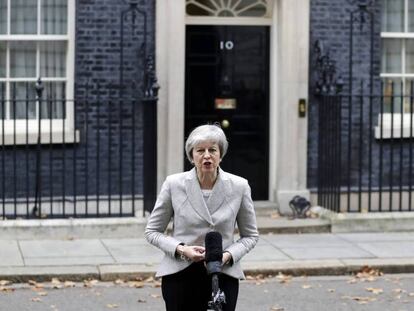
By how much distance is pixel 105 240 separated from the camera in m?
11.5

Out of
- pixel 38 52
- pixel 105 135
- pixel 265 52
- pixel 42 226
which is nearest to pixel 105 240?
pixel 42 226

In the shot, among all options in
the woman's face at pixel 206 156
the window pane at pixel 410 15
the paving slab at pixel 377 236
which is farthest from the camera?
the window pane at pixel 410 15

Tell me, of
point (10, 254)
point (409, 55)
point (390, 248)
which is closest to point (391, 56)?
point (409, 55)

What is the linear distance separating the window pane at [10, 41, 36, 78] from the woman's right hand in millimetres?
7585

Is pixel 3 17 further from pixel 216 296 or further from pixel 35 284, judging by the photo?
pixel 216 296

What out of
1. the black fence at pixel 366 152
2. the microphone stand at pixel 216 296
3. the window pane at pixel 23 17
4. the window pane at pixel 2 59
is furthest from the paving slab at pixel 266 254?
the microphone stand at pixel 216 296

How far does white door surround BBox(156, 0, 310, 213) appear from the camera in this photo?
493 inches

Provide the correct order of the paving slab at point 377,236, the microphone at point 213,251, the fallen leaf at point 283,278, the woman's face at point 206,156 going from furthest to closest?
the paving slab at point 377,236
the fallen leaf at point 283,278
the woman's face at point 206,156
the microphone at point 213,251

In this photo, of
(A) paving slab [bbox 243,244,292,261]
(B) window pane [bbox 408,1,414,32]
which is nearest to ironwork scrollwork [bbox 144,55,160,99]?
(A) paving slab [bbox 243,244,292,261]

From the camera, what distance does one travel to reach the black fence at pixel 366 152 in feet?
41.3

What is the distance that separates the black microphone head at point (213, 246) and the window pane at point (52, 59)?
777 centimetres

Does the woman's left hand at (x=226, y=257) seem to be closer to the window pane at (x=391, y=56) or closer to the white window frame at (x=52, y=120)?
the white window frame at (x=52, y=120)

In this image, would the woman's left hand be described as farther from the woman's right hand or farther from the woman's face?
the woman's face

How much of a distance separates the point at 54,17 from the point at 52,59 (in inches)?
19.6
